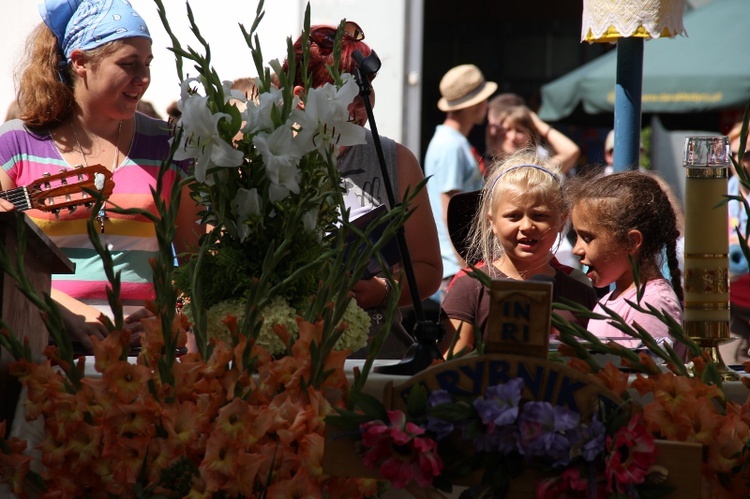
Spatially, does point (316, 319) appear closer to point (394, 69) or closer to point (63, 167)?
point (63, 167)

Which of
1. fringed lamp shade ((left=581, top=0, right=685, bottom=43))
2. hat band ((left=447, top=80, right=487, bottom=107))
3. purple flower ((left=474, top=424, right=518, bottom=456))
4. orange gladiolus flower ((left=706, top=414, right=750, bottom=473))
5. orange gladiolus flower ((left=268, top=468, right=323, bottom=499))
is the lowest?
orange gladiolus flower ((left=268, top=468, right=323, bottom=499))

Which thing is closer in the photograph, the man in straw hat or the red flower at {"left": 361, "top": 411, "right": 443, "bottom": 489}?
the red flower at {"left": 361, "top": 411, "right": 443, "bottom": 489}

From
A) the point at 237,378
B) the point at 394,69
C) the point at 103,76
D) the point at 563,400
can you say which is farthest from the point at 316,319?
the point at 394,69

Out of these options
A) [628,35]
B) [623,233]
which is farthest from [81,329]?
[628,35]

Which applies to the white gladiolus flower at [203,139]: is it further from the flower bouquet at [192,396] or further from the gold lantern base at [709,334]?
the gold lantern base at [709,334]

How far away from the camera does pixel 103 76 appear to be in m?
2.39

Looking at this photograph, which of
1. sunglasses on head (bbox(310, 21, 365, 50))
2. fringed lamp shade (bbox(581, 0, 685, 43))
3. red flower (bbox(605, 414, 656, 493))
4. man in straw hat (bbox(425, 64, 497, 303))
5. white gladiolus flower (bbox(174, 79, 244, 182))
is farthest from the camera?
man in straw hat (bbox(425, 64, 497, 303))

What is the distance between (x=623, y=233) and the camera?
8.00 ft

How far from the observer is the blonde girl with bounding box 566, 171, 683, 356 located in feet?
7.89

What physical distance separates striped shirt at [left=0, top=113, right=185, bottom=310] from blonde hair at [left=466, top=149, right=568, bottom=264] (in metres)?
0.79

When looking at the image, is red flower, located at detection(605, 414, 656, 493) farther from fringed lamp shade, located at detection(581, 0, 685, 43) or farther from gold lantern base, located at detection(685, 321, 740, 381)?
fringed lamp shade, located at detection(581, 0, 685, 43)

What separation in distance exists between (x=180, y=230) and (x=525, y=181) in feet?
2.77

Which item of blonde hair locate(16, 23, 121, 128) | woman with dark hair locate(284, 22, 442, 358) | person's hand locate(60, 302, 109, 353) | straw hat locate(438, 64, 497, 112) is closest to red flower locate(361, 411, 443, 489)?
person's hand locate(60, 302, 109, 353)

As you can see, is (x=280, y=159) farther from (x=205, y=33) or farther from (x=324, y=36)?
(x=205, y=33)
